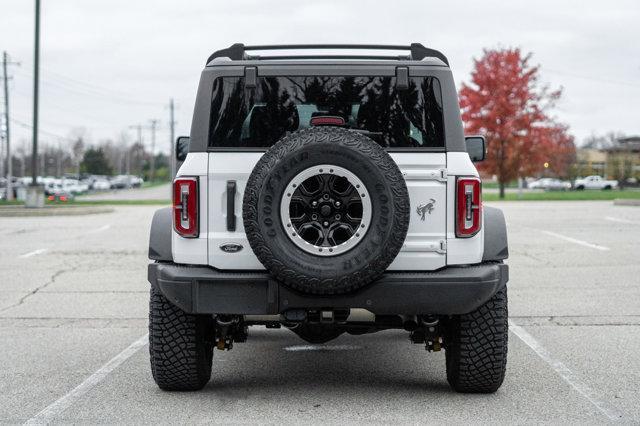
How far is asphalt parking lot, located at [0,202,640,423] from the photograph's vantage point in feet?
17.0

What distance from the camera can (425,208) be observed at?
Answer: 513 centimetres

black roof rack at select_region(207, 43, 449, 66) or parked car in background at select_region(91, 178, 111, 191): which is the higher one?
black roof rack at select_region(207, 43, 449, 66)

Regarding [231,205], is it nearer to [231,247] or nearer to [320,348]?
[231,247]

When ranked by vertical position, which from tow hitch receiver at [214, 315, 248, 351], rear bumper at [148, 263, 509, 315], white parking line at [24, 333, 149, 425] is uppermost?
rear bumper at [148, 263, 509, 315]

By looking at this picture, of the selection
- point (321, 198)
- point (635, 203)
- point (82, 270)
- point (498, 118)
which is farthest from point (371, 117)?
point (498, 118)

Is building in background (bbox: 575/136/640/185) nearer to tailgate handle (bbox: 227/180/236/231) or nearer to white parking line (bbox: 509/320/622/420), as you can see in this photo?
white parking line (bbox: 509/320/622/420)

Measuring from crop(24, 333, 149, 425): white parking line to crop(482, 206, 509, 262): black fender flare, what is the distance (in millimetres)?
2738

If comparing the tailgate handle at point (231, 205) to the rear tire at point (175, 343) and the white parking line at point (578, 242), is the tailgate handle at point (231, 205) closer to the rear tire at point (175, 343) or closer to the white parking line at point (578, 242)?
the rear tire at point (175, 343)

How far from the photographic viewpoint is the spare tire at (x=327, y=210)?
473 cm

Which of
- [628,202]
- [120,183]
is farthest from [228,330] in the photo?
[120,183]

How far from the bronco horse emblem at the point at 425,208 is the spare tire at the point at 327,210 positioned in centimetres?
34

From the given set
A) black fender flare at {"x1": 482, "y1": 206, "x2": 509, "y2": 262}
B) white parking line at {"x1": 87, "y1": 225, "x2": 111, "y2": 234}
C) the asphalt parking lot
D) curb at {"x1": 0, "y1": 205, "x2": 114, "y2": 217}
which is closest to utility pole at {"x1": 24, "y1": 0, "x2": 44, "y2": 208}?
curb at {"x1": 0, "y1": 205, "x2": 114, "y2": 217}

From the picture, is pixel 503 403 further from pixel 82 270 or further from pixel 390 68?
pixel 82 270

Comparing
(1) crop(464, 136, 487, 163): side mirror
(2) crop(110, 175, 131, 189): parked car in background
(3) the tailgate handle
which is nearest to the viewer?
(3) the tailgate handle
